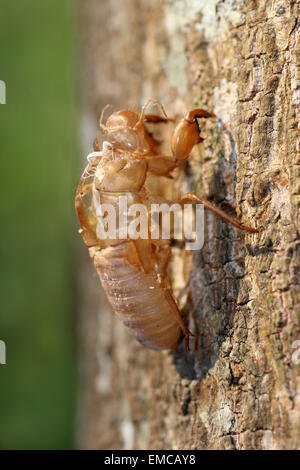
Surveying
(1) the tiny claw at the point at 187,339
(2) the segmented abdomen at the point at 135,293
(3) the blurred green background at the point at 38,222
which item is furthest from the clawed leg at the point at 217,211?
(3) the blurred green background at the point at 38,222

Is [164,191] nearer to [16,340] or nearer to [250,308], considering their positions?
[250,308]

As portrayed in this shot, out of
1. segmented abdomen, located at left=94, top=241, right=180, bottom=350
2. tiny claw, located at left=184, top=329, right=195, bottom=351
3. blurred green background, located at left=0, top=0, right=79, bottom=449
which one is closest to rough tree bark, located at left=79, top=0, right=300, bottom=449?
tiny claw, located at left=184, top=329, right=195, bottom=351

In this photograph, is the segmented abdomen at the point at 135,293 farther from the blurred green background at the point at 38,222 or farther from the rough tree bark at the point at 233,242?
the blurred green background at the point at 38,222

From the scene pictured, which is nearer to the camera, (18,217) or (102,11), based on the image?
(102,11)

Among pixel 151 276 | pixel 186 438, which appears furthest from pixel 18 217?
pixel 186 438

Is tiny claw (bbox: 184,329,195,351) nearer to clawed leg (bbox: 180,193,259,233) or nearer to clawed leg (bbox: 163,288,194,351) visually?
clawed leg (bbox: 163,288,194,351)

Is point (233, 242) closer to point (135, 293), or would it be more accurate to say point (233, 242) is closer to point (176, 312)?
point (176, 312)

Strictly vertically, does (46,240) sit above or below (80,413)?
above
